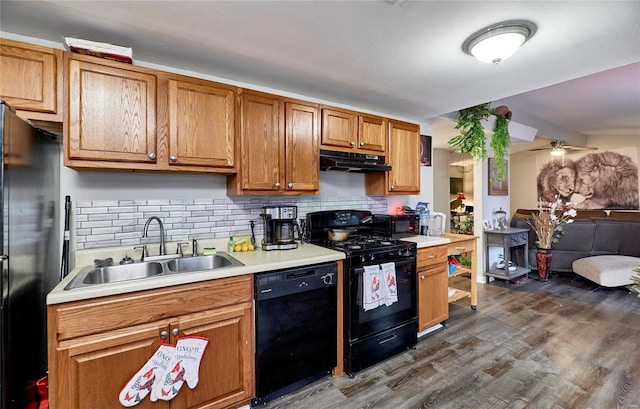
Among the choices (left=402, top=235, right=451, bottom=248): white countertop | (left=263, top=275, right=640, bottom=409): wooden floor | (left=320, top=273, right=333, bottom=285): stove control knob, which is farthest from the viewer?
(left=402, top=235, right=451, bottom=248): white countertop

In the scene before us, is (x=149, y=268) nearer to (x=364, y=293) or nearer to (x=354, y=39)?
(x=364, y=293)

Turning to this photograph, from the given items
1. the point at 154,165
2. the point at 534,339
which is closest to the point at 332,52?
the point at 154,165

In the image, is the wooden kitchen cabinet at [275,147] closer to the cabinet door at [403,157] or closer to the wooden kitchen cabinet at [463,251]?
the cabinet door at [403,157]

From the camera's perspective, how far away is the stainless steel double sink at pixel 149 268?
1.71m

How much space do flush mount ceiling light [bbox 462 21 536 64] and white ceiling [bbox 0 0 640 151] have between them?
0.18 ft

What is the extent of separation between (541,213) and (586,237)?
885mm

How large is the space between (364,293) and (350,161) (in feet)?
3.59

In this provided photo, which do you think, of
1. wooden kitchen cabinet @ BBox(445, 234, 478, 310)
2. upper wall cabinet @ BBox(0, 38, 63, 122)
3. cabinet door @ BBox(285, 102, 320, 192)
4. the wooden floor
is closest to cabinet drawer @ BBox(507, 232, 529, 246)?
the wooden floor

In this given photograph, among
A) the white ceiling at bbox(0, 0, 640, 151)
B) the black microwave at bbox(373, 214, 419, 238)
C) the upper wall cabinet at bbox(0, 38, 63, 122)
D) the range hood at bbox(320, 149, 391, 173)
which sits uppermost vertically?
the white ceiling at bbox(0, 0, 640, 151)

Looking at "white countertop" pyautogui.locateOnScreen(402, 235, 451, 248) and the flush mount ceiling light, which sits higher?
the flush mount ceiling light

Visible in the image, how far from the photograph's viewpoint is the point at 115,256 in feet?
6.36

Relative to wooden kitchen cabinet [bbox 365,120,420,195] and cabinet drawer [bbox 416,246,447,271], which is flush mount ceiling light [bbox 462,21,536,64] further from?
cabinet drawer [bbox 416,246,447,271]

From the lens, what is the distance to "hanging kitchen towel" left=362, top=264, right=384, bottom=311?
216 centimetres

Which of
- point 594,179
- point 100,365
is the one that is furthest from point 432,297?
point 594,179
